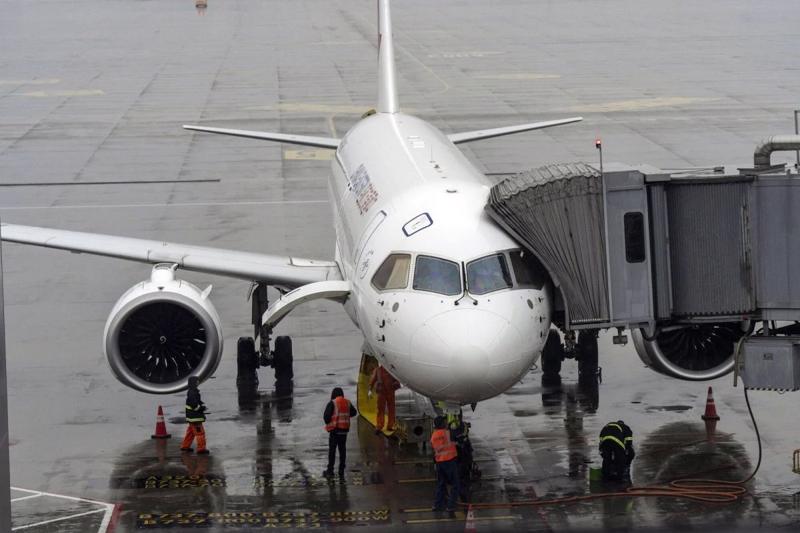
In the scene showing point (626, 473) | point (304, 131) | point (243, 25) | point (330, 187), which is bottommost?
point (626, 473)

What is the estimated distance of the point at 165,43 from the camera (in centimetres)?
10419

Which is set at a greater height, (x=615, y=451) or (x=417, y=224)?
(x=417, y=224)

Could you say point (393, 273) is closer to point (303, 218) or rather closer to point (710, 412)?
point (710, 412)

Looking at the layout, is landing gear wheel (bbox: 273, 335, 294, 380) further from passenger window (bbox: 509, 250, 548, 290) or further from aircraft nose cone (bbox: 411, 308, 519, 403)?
aircraft nose cone (bbox: 411, 308, 519, 403)

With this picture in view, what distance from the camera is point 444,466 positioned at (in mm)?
21578

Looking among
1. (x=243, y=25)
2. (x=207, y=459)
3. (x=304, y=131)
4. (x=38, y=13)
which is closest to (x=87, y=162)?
(x=304, y=131)

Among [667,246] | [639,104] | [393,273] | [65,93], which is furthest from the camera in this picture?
[65,93]

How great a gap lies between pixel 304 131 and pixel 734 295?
40.3 meters

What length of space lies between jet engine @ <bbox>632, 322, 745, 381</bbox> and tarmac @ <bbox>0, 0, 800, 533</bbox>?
4.25ft

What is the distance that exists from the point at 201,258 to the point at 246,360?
2286mm

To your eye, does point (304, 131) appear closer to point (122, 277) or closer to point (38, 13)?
point (122, 277)

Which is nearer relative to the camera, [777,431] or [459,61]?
[777,431]

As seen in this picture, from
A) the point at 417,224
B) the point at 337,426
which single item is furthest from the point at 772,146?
the point at 337,426

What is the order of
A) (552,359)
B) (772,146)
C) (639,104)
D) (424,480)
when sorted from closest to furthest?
(424,480) < (772,146) < (552,359) < (639,104)
